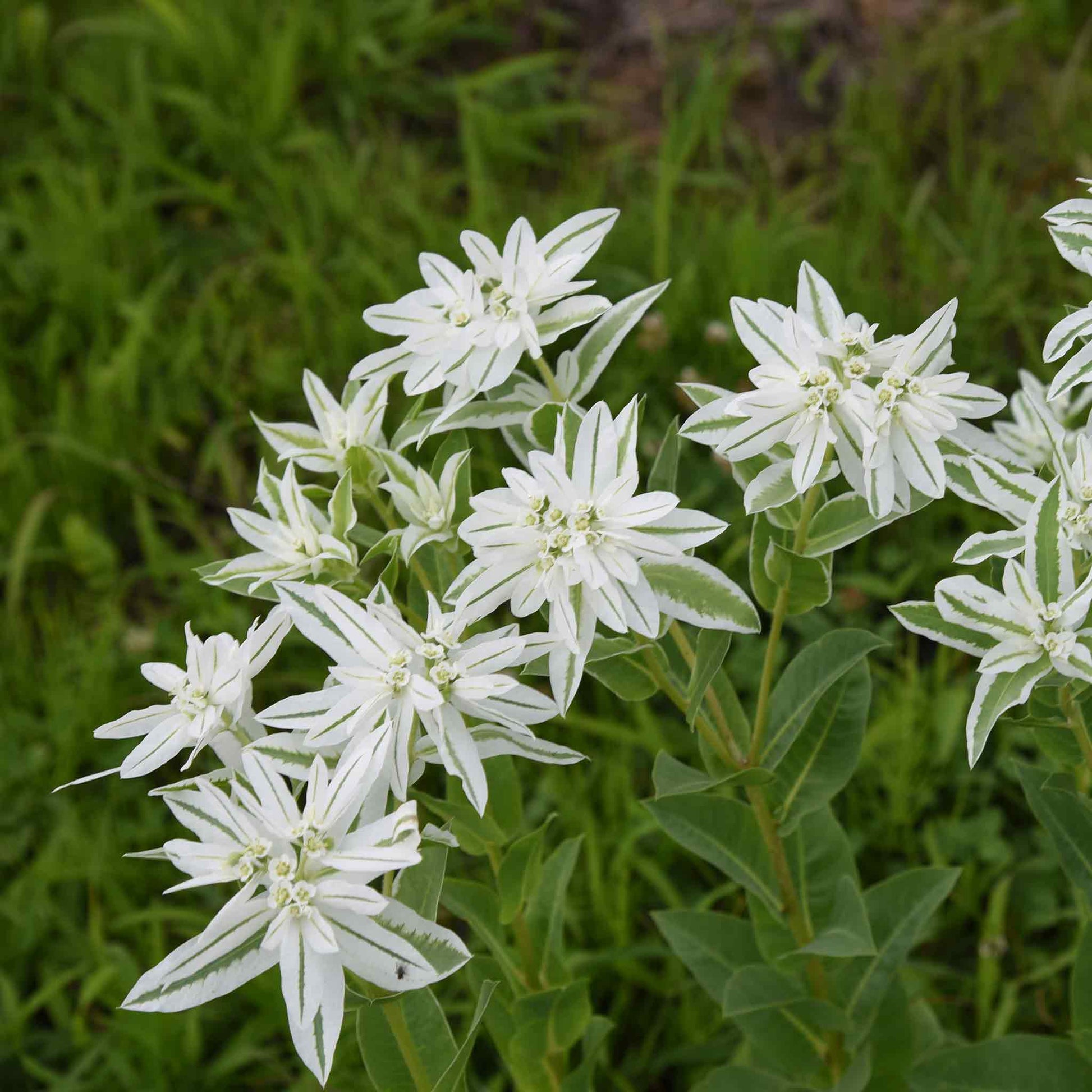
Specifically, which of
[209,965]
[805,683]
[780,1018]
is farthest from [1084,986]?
[209,965]

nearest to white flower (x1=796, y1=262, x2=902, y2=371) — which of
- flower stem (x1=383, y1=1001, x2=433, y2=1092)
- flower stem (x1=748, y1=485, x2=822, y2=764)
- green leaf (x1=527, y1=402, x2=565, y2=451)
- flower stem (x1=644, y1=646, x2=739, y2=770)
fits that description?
flower stem (x1=748, y1=485, x2=822, y2=764)

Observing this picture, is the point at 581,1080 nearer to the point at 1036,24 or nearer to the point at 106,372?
the point at 106,372

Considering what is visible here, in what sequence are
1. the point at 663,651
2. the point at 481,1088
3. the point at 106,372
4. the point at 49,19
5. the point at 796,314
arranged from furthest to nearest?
the point at 49,19 < the point at 106,372 < the point at 481,1088 < the point at 663,651 < the point at 796,314

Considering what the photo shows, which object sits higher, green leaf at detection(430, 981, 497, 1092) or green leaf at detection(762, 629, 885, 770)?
green leaf at detection(762, 629, 885, 770)

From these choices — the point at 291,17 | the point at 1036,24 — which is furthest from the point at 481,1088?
the point at 1036,24

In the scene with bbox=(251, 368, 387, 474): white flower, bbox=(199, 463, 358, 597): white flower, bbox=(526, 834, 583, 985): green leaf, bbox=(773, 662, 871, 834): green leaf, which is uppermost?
bbox=(251, 368, 387, 474): white flower

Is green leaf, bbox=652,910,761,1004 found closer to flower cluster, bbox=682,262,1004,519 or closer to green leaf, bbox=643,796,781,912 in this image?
green leaf, bbox=643,796,781,912
